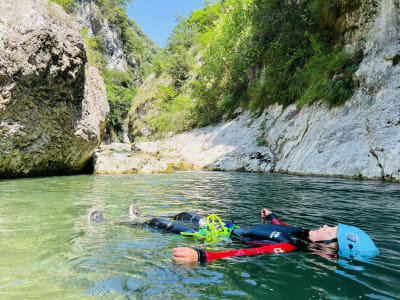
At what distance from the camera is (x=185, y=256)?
7.55 feet

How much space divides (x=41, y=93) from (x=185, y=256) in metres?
8.53

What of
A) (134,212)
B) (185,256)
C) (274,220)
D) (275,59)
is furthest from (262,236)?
(275,59)

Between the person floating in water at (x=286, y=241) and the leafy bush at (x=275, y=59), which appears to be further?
the leafy bush at (x=275, y=59)

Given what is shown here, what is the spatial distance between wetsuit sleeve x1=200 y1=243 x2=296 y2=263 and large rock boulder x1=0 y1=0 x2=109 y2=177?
816 cm

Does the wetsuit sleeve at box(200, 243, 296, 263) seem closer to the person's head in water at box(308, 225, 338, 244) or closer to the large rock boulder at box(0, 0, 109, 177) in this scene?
the person's head in water at box(308, 225, 338, 244)

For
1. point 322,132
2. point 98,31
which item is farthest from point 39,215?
point 98,31

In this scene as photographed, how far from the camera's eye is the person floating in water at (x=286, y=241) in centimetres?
243

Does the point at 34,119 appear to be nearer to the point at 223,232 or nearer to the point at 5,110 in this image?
the point at 5,110

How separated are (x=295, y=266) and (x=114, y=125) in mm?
31430

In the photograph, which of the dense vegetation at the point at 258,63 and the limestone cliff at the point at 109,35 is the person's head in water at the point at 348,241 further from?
the limestone cliff at the point at 109,35

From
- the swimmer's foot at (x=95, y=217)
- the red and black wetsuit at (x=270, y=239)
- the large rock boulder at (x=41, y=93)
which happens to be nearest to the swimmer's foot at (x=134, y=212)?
the swimmer's foot at (x=95, y=217)

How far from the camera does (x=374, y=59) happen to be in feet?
29.7

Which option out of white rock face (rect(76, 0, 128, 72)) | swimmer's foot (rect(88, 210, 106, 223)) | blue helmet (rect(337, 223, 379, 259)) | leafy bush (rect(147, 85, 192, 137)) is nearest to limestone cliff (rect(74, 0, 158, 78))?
white rock face (rect(76, 0, 128, 72))

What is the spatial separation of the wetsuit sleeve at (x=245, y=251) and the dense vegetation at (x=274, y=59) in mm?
8257
